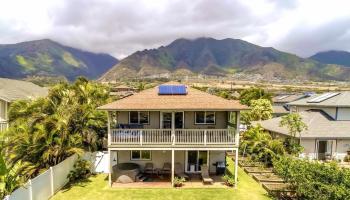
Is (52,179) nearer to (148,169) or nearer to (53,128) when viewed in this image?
(53,128)

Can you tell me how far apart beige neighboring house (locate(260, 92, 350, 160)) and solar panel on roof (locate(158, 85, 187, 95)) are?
42.0ft

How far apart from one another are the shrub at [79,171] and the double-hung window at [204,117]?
8472 mm

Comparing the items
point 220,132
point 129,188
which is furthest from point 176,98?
point 129,188

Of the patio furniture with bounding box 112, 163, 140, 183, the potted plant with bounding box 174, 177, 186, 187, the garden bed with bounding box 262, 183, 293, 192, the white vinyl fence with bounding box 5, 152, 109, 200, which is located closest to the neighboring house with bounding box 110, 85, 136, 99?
the white vinyl fence with bounding box 5, 152, 109, 200

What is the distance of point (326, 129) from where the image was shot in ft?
92.6

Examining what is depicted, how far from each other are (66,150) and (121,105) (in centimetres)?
447

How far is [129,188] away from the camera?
18391mm

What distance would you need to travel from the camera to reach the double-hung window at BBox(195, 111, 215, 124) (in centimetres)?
2081

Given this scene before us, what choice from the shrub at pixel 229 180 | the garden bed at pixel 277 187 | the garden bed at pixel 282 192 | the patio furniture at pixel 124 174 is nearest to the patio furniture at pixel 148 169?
the patio furniture at pixel 124 174

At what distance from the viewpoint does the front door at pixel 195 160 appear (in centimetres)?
2144

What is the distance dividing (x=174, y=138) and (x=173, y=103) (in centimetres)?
229

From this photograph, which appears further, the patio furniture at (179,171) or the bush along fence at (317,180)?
the patio furniture at (179,171)

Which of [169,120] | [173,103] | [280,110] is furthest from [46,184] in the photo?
[280,110]

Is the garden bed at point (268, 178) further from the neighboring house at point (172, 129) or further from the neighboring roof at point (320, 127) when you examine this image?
the neighboring roof at point (320, 127)
